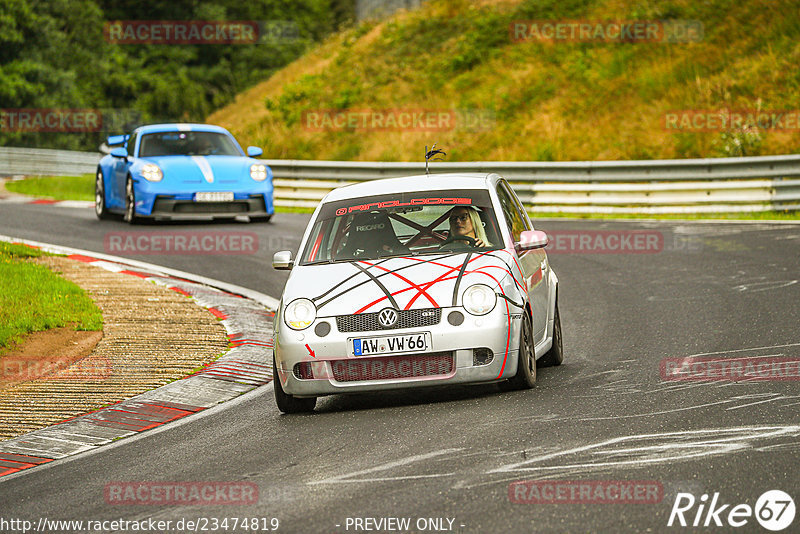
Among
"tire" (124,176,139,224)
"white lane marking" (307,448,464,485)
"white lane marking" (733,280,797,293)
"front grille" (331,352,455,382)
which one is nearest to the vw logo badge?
"front grille" (331,352,455,382)

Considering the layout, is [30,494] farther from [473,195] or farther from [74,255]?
[74,255]

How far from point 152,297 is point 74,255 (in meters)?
3.40

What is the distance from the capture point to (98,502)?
5633 mm

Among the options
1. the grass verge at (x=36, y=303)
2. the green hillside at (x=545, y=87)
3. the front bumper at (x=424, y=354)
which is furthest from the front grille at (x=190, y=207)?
the front bumper at (x=424, y=354)

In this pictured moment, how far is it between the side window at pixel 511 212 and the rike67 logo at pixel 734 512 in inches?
146

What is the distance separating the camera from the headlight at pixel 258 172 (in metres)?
18.2

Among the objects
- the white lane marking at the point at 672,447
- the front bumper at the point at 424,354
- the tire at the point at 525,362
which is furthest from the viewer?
the tire at the point at 525,362

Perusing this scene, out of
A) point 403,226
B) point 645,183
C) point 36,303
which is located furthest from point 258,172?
point 403,226

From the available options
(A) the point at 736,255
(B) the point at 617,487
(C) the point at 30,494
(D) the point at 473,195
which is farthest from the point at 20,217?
(B) the point at 617,487

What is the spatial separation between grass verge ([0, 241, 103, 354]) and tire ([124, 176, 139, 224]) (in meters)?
4.71

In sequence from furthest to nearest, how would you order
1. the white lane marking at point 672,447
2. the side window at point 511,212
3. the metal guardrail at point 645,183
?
the metal guardrail at point 645,183 < the side window at point 511,212 < the white lane marking at point 672,447

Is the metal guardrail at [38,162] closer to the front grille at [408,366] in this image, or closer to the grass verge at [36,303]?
the grass verge at [36,303]

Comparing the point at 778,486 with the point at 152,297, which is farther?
the point at 152,297

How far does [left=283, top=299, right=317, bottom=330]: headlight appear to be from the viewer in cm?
728
